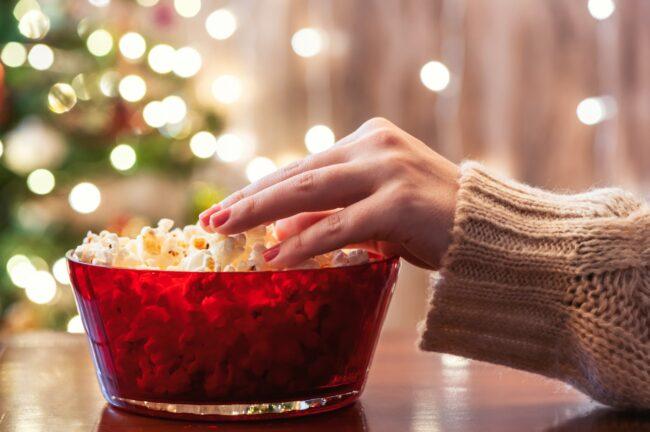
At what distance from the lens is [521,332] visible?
80 centimetres

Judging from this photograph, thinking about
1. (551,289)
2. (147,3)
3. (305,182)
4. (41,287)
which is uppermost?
(147,3)

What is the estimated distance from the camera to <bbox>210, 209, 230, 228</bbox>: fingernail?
75 cm

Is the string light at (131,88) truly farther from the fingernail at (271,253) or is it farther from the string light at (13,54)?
the fingernail at (271,253)

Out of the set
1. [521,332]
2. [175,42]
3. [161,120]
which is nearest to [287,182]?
[521,332]

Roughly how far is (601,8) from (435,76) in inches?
17.6

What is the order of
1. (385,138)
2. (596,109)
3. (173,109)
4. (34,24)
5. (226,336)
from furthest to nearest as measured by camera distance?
1. (596,109)
2. (173,109)
3. (34,24)
4. (385,138)
5. (226,336)

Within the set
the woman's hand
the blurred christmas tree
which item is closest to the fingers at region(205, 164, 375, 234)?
the woman's hand

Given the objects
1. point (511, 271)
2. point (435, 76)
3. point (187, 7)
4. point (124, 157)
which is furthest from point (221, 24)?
point (511, 271)

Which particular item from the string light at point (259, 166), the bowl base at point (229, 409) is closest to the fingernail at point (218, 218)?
the bowl base at point (229, 409)

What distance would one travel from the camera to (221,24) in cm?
239

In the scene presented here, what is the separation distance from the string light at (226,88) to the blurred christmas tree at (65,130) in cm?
13

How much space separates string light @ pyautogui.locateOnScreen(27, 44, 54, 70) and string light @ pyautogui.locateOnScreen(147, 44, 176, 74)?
242 millimetres

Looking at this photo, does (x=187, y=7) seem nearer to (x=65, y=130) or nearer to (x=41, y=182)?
(x=65, y=130)

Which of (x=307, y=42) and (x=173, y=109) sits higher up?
(x=307, y=42)
